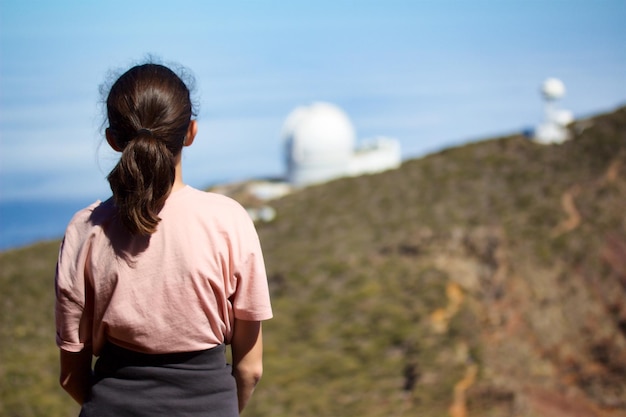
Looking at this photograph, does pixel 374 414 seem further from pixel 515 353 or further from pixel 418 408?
pixel 515 353

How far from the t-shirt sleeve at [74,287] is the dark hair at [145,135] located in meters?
0.21

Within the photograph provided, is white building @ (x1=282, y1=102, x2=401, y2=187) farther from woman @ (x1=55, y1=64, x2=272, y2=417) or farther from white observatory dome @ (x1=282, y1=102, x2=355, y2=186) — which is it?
woman @ (x1=55, y1=64, x2=272, y2=417)

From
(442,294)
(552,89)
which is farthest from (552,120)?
(442,294)

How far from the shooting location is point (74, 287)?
2.64 meters

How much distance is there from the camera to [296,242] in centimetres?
1711

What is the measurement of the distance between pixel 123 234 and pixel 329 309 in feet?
32.7

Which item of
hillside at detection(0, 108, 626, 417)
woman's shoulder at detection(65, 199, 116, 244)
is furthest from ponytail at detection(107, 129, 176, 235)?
hillside at detection(0, 108, 626, 417)

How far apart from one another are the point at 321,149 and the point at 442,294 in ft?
60.7

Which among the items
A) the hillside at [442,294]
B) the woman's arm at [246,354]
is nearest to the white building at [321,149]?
the hillside at [442,294]

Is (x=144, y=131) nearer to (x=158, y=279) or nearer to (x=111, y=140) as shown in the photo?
(x=111, y=140)

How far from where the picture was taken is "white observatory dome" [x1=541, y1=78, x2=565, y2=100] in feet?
91.4

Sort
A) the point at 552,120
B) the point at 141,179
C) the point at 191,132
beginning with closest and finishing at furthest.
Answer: the point at 141,179 → the point at 191,132 → the point at 552,120

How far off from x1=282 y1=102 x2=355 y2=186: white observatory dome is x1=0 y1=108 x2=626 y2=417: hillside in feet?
26.2

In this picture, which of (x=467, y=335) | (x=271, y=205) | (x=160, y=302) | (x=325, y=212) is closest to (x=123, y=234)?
(x=160, y=302)
